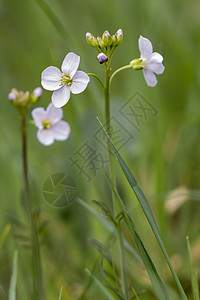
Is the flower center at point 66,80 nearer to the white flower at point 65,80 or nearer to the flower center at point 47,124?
the white flower at point 65,80

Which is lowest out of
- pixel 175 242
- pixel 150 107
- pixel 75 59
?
pixel 175 242

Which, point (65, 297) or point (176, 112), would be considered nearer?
point (65, 297)

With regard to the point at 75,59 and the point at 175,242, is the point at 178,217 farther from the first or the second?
the point at 75,59

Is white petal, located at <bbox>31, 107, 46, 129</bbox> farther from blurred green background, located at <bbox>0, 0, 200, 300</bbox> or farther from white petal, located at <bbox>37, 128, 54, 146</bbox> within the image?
blurred green background, located at <bbox>0, 0, 200, 300</bbox>


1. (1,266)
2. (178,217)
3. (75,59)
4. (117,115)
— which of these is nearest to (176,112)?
(117,115)

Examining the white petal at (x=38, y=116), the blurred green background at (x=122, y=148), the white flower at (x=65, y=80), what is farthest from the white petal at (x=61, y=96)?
the blurred green background at (x=122, y=148)

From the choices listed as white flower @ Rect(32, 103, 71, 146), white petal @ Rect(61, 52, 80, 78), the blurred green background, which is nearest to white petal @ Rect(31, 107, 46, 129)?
white flower @ Rect(32, 103, 71, 146)
